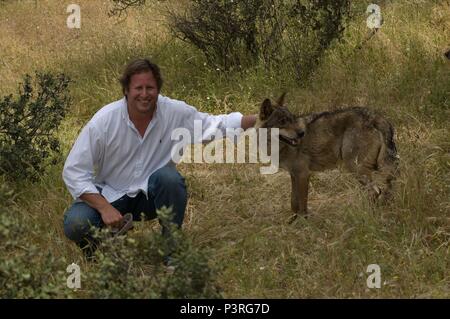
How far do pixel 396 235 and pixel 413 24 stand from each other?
494cm

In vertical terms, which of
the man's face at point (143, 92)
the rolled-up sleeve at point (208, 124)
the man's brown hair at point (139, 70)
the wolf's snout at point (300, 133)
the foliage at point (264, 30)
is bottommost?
the wolf's snout at point (300, 133)

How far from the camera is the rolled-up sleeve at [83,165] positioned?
18.1ft

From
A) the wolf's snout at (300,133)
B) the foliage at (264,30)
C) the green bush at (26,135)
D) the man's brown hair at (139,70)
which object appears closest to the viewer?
the man's brown hair at (139,70)

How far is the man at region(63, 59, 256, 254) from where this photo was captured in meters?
5.55

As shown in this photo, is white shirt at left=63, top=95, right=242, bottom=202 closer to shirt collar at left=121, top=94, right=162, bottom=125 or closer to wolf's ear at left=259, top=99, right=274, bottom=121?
shirt collar at left=121, top=94, right=162, bottom=125

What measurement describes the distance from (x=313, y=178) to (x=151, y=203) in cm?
209

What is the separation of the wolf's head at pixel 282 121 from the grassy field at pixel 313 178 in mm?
613

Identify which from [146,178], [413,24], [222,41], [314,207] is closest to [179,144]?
[146,178]

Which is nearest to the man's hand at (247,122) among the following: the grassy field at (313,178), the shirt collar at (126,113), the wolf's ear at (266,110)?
the wolf's ear at (266,110)

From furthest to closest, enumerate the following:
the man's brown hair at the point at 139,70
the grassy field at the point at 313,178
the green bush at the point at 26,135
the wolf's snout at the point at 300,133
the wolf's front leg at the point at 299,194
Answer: the green bush at the point at 26,135
the wolf's snout at the point at 300,133
the wolf's front leg at the point at 299,194
the man's brown hair at the point at 139,70
the grassy field at the point at 313,178

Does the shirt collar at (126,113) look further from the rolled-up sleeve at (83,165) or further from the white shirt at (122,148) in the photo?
the rolled-up sleeve at (83,165)

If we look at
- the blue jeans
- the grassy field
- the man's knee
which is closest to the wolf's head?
→ the grassy field

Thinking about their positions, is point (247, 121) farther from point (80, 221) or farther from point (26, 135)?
point (26, 135)

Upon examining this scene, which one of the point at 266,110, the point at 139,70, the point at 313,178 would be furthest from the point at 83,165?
the point at 313,178
